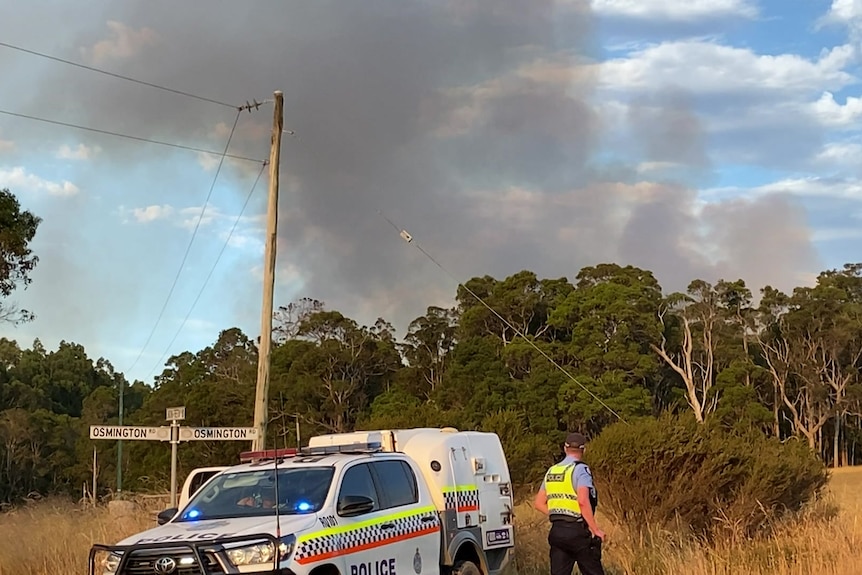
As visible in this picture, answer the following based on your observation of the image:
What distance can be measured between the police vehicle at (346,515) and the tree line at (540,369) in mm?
32559

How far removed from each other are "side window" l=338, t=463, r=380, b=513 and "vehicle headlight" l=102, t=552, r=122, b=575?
2026 mm

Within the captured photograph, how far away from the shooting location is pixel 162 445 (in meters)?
49.8

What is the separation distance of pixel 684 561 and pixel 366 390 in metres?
46.2

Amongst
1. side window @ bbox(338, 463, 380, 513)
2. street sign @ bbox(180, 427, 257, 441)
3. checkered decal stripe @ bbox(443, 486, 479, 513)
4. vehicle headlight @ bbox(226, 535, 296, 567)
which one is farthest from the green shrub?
vehicle headlight @ bbox(226, 535, 296, 567)

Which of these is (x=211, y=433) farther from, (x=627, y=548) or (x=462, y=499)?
(x=627, y=548)

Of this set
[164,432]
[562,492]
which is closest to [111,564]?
[562,492]

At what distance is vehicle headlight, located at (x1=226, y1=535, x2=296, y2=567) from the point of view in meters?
7.99

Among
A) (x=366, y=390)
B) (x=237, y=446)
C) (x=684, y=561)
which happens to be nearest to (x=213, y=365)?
(x=366, y=390)

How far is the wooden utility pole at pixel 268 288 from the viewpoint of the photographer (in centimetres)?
1739

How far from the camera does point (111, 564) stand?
27.6 ft

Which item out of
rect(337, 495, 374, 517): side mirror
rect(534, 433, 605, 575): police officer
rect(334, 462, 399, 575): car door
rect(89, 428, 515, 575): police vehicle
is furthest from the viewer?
rect(534, 433, 605, 575): police officer

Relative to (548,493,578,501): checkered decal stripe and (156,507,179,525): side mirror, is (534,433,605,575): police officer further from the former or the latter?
(156,507,179,525): side mirror

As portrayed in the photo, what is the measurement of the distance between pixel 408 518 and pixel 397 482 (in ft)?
1.49

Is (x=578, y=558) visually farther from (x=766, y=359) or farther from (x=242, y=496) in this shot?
(x=766, y=359)
